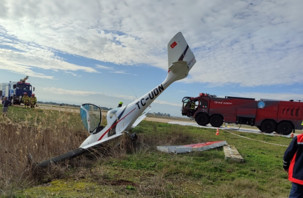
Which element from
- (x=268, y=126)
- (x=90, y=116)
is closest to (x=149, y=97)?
(x=90, y=116)

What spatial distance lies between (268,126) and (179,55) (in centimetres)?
1315

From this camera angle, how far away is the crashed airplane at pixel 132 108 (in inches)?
276

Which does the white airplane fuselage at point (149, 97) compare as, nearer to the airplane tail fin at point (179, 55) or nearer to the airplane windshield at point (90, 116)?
the airplane tail fin at point (179, 55)

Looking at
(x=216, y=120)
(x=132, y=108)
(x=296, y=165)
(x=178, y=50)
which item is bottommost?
(x=296, y=165)

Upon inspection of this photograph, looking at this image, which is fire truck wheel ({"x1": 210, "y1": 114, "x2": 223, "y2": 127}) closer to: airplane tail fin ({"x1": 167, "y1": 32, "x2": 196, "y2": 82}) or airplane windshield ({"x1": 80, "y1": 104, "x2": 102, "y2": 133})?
airplane tail fin ({"x1": 167, "y1": 32, "x2": 196, "y2": 82})

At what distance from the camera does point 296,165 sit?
3.12m

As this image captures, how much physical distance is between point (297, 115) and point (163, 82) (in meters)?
13.5

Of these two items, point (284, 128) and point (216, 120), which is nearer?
point (284, 128)

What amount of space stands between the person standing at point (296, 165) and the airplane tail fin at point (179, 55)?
15.0 ft

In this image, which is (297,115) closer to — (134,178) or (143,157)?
(143,157)

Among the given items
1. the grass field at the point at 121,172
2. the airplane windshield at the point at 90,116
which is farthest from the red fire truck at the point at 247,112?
the airplane windshield at the point at 90,116

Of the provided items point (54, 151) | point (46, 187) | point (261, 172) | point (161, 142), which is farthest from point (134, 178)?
point (161, 142)

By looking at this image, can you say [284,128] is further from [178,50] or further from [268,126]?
[178,50]

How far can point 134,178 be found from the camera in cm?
468
